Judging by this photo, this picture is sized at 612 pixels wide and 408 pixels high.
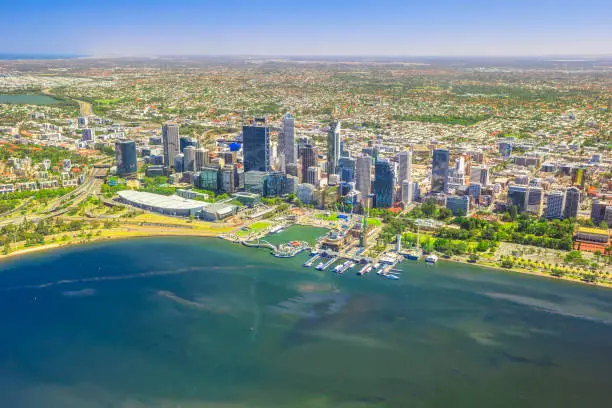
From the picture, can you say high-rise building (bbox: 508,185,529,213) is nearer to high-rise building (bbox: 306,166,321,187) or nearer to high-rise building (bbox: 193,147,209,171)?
high-rise building (bbox: 306,166,321,187)

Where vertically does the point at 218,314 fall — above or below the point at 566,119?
below

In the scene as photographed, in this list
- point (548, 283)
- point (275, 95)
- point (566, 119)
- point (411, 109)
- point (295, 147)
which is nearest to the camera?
point (548, 283)

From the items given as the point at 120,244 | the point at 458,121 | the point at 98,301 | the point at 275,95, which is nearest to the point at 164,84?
the point at 275,95

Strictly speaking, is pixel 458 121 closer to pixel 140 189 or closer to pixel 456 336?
pixel 140 189

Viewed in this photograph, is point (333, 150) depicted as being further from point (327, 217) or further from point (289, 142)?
point (327, 217)

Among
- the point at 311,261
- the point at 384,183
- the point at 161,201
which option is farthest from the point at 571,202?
the point at 161,201

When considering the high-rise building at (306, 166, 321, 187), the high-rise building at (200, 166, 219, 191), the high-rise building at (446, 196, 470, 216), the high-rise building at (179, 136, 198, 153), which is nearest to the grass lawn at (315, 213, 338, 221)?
the high-rise building at (306, 166, 321, 187)

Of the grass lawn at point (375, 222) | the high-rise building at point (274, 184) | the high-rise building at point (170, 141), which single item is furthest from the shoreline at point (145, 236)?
the high-rise building at point (170, 141)
